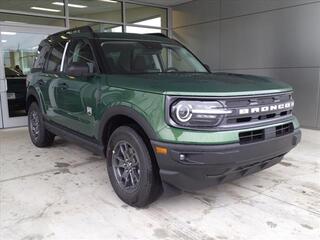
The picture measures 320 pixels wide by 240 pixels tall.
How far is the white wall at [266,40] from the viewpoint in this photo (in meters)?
6.30

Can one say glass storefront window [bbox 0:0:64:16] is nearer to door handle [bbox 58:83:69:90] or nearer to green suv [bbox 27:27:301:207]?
green suv [bbox 27:27:301:207]

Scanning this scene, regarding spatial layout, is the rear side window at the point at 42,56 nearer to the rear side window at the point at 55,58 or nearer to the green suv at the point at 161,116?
the rear side window at the point at 55,58

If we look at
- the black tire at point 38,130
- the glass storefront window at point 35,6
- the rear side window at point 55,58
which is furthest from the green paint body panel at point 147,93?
the glass storefront window at point 35,6

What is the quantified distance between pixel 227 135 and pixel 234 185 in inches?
49.9

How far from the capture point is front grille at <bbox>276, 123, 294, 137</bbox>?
2687mm

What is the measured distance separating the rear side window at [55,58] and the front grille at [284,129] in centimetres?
293

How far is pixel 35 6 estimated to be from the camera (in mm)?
7113

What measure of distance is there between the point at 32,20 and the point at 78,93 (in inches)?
181

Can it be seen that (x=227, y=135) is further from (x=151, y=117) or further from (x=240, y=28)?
(x=240, y=28)

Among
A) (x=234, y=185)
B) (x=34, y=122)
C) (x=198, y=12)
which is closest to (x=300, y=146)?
(x=234, y=185)

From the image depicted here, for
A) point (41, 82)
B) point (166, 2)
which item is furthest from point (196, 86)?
point (166, 2)

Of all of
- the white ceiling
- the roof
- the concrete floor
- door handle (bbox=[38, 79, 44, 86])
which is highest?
the white ceiling

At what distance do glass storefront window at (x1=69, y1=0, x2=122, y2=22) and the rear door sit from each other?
4471 mm

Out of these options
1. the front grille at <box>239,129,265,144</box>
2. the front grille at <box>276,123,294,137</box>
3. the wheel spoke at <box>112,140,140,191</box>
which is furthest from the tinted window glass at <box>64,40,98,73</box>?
the front grille at <box>276,123,294,137</box>
